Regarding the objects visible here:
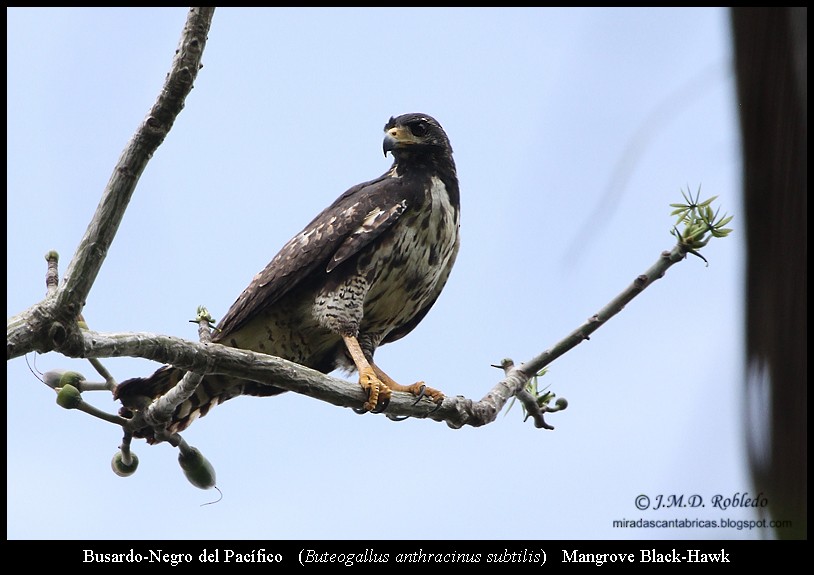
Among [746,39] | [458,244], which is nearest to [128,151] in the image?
[746,39]

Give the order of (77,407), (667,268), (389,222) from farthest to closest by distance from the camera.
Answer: (389,222) < (667,268) < (77,407)

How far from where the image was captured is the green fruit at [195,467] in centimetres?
446

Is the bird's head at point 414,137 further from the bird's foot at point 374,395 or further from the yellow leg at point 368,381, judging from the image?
the bird's foot at point 374,395

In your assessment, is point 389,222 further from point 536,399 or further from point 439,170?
point 536,399

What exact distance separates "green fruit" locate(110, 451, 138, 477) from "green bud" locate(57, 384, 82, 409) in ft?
2.19

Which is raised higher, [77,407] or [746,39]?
[77,407]

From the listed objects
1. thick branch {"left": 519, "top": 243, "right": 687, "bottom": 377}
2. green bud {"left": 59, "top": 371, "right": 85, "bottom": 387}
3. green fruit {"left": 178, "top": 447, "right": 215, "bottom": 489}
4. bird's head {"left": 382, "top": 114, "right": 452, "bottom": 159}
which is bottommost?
green fruit {"left": 178, "top": 447, "right": 215, "bottom": 489}

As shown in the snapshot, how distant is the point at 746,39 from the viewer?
39.9 inches

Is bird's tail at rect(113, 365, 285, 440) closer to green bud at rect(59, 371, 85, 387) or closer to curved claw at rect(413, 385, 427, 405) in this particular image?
green bud at rect(59, 371, 85, 387)

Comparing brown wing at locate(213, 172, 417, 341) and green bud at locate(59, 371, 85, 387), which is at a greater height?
brown wing at locate(213, 172, 417, 341)

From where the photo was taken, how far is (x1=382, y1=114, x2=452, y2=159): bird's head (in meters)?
6.83

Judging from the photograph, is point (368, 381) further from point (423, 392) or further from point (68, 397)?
point (68, 397)

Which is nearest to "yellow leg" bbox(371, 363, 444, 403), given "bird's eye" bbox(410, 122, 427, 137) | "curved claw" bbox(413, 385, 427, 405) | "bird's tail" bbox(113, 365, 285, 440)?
"curved claw" bbox(413, 385, 427, 405)

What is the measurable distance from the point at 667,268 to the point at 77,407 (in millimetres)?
3037
